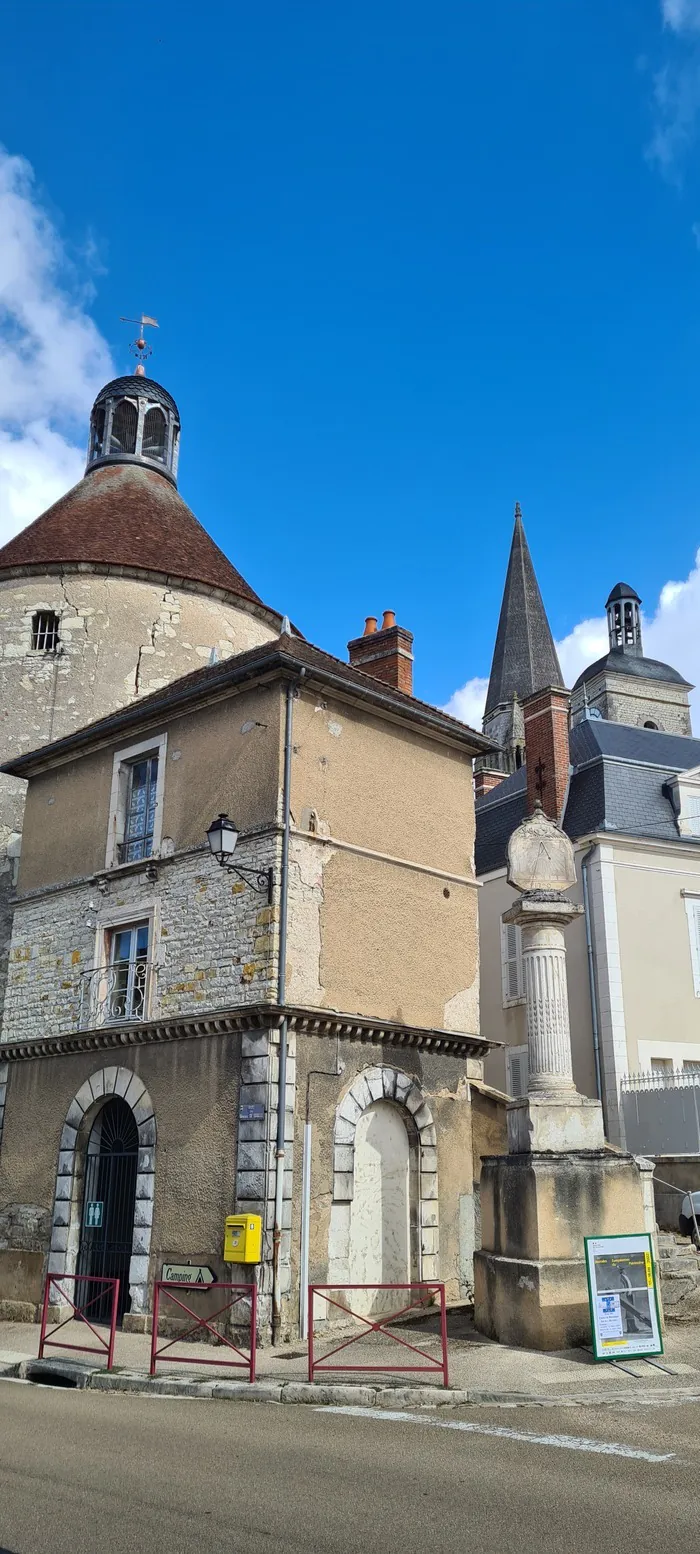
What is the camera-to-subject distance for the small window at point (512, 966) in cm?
1944

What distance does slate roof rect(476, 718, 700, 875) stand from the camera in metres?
18.5

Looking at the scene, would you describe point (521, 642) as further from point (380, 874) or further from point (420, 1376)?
point (420, 1376)

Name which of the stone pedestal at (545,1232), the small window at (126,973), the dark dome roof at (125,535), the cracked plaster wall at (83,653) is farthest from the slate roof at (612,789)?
the stone pedestal at (545,1232)

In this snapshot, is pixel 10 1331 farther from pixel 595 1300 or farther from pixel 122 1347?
pixel 595 1300

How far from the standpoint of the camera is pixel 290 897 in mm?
11836

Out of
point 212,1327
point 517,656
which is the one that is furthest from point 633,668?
point 212,1327

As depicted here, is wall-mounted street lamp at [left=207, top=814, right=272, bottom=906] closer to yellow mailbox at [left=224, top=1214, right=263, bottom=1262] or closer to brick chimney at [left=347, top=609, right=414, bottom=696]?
yellow mailbox at [left=224, top=1214, right=263, bottom=1262]

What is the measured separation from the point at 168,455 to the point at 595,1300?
1701cm

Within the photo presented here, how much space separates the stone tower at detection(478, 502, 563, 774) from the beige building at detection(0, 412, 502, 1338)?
42.8 metres

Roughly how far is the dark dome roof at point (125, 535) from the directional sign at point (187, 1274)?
34.0 ft

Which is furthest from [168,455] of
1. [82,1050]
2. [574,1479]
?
[574,1479]

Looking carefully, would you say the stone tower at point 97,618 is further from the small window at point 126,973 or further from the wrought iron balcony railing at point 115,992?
the small window at point 126,973

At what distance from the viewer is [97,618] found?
17625 mm

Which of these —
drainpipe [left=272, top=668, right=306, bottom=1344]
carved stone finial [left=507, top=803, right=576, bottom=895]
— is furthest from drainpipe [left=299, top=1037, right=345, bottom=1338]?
carved stone finial [left=507, top=803, right=576, bottom=895]
